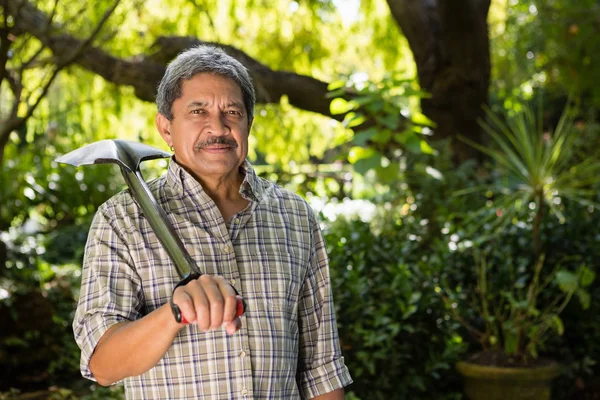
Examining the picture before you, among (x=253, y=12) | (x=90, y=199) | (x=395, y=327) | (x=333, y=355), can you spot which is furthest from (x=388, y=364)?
(x=90, y=199)

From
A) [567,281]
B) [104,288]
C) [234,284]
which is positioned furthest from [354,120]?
[104,288]

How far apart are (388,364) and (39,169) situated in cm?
491

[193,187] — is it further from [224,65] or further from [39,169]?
[39,169]

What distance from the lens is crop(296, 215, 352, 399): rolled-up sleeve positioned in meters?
1.72

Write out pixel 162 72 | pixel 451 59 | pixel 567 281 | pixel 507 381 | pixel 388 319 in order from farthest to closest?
pixel 451 59 → pixel 162 72 → pixel 567 281 → pixel 507 381 → pixel 388 319

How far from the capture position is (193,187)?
1613 mm

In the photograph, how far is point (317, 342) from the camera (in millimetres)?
1732

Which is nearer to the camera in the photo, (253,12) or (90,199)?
(253,12)

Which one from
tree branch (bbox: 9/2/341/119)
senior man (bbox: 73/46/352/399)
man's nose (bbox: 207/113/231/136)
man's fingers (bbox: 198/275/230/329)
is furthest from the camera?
tree branch (bbox: 9/2/341/119)

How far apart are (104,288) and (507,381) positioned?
2.61 m

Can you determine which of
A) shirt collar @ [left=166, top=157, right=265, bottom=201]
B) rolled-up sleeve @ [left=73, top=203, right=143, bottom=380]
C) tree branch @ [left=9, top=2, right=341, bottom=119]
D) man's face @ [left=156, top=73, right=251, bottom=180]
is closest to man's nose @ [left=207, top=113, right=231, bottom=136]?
man's face @ [left=156, top=73, right=251, bottom=180]

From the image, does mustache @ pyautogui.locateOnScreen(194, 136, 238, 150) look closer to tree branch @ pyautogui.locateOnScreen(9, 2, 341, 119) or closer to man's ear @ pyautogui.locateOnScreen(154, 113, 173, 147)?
man's ear @ pyautogui.locateOnScreen(154, 113, 173, 147)

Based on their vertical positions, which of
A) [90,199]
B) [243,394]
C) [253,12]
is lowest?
[243,394]

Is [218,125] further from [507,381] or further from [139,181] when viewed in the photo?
[507,381]
